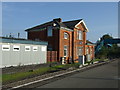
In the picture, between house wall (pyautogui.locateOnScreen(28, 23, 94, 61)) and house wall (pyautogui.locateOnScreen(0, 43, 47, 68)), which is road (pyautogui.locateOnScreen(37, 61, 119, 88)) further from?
house wall (pyautogui.locateOnScreen(28, 23, 94, 61))

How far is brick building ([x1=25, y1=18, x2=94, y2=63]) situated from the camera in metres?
25.3

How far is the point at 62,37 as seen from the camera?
25859 mm

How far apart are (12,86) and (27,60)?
8786mm

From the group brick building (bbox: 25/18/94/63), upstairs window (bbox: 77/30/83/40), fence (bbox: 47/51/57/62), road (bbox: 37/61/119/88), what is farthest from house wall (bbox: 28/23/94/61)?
road (bbox: 37/61/119/88)

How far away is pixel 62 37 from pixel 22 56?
32.9 feet

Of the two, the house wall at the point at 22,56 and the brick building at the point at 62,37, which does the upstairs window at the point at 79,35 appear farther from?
the house wall at the point at 22,56

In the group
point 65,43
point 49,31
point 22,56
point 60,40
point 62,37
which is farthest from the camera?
point 65,43

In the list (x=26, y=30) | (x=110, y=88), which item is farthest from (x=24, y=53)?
(x=26, y=30)

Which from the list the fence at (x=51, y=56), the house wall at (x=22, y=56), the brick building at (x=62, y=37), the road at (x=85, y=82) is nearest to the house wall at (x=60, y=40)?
the brick building at (x=62, y=37)

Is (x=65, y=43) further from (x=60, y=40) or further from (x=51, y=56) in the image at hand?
(x=51, y=56)

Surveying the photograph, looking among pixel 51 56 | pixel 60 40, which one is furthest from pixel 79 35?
pixel 51 56

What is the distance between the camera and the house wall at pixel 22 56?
49.2 feet

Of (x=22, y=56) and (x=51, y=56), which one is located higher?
(x=22, y=56)

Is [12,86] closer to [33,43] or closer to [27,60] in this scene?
[27,60]
